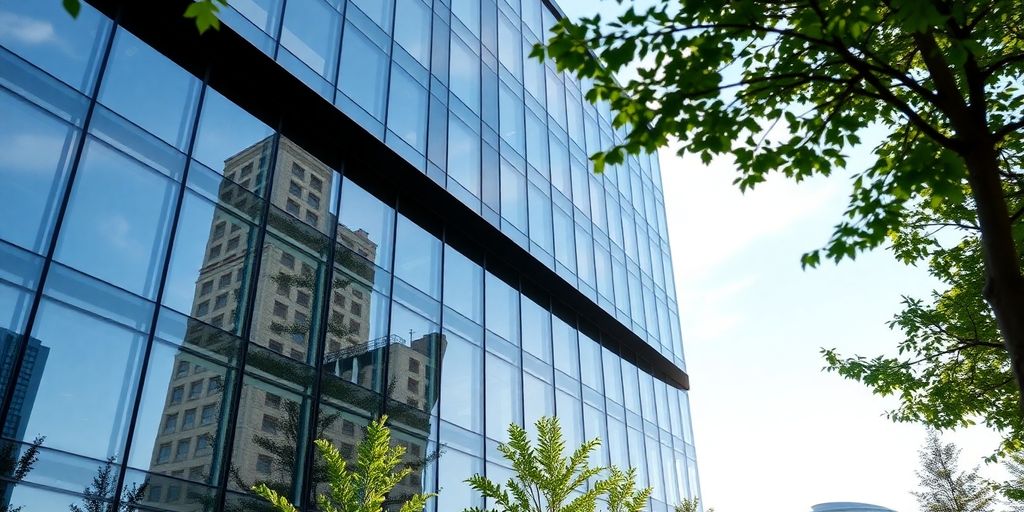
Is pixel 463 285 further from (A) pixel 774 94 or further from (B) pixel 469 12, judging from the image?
(A) pixel 774 94

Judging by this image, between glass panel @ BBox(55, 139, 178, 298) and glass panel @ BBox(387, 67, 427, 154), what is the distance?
6884 millimetres

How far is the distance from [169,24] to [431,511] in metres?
11.1

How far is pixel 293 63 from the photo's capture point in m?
16.8

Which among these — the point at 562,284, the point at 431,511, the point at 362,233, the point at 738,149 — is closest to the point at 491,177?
the point at 562,284

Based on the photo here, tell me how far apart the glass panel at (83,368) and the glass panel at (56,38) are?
11.2 feet

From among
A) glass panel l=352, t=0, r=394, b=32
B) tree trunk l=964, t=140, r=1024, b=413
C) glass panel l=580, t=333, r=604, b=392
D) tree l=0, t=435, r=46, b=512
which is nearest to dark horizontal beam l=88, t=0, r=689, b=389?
glass panel l=352, t=0, r=394, b=32

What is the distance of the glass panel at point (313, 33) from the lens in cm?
1714

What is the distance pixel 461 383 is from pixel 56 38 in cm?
1128

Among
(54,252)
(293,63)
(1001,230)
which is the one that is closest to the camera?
(1001,230)

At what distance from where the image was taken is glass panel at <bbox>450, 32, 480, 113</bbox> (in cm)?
2305

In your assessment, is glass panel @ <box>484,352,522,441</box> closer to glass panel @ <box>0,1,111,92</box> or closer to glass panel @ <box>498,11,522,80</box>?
glass panel @ <box>498,11,522,80</box>

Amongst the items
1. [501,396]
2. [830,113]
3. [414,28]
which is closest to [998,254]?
[830,113]

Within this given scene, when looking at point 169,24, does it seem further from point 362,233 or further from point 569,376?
point 569,376

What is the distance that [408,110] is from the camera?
797 inches
